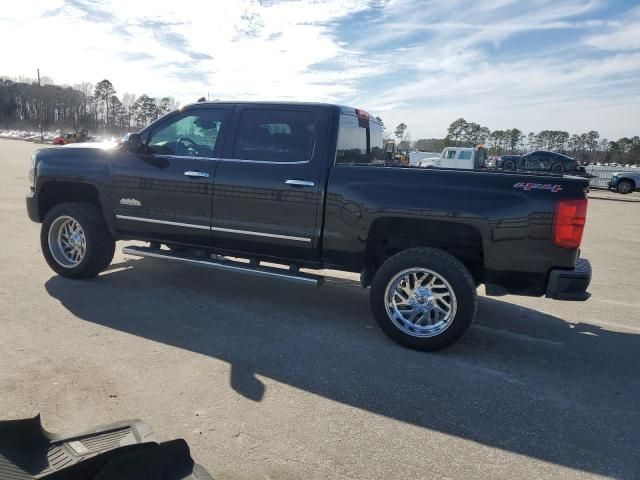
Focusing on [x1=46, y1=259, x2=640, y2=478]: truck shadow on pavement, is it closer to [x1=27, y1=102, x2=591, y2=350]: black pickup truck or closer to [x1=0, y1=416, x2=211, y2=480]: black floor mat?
[x1=27, y1=102, x2=591, y2=350]: black pickup truck

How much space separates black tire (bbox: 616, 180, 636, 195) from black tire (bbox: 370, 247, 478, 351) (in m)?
28.5

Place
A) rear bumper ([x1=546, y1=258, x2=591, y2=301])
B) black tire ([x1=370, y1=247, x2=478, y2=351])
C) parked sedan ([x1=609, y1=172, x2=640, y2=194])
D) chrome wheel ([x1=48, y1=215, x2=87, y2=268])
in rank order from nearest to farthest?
rear bumper ([x1=546, y1=258, x2=591, y2=301]), black tire ([x1=370, y1=247, x2=478, y2=351]), chrome wheel ([x1=48, y1=215, x2=87, y2=268]), parked sedan ([x1=609, y1=172, x2=640, y2=194])

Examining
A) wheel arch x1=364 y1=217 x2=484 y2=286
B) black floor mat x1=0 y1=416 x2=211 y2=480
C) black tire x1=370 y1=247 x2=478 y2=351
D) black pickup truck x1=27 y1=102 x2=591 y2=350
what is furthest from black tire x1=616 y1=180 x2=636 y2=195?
black floor mat x1=0 y1=416 x2=211 y2=480

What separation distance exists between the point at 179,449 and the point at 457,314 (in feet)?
8.02

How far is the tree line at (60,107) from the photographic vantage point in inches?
4653

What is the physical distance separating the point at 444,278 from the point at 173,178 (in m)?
2.84

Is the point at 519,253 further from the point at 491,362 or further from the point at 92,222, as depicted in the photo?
the point at 92,222

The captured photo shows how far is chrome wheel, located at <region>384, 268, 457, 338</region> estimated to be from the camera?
411 centimetres

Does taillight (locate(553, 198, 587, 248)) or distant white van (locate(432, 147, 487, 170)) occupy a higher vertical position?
distant white van (locate(432, 147, 487, 170))

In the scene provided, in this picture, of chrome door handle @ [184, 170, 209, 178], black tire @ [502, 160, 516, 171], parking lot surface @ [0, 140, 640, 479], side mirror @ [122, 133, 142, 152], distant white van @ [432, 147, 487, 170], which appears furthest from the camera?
black tire @ [502, 160, 516, 171]

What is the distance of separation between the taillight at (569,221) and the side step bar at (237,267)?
2.02 m

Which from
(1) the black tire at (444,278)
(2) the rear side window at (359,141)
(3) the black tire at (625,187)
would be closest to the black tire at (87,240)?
(2) the rear side window at (359,141)

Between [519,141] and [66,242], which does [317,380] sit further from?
[519,141]

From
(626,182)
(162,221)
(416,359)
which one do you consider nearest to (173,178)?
(162,221)
